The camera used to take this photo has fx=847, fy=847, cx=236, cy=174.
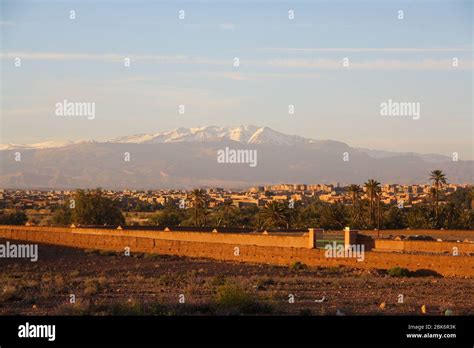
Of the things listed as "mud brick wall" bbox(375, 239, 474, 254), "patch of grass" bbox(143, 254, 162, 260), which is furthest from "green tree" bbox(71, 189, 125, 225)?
"mud brick wall" bbox(375, 239, 474, 254)

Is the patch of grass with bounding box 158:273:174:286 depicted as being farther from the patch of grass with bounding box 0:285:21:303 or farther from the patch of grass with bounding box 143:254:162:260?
the patch of grass with bounding box 143:254:162:260

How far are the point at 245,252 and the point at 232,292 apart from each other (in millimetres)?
22489

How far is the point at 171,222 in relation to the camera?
282 feet

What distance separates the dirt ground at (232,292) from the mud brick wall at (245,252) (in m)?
1.16

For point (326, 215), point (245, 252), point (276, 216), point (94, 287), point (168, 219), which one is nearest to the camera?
point (94, 287)

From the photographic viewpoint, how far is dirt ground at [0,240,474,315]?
1920 cm

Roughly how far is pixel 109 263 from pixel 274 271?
1066 cm

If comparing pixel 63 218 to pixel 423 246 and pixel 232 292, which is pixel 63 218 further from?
pixel 232 292

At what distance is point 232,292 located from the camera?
64.5 feet

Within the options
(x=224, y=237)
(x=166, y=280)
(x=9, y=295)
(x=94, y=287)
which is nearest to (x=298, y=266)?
(x=166, y=280)

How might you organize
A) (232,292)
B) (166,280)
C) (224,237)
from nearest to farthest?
(232,292), (166,280), (224,237)

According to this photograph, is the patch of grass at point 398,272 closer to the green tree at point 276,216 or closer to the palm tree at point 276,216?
the green tree at point 276,216
